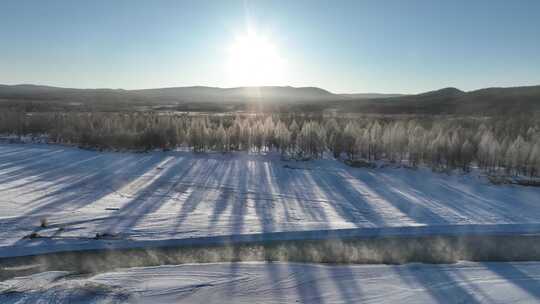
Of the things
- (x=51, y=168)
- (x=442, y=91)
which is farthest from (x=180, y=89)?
(x=51, y=168)

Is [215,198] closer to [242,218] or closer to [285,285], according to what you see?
[242,218]

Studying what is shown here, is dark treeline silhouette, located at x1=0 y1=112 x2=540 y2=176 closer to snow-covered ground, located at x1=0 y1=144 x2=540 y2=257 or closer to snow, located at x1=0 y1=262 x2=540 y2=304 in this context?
snow-covered ground, located at x1=0 y1=144 x2=540 y2=257

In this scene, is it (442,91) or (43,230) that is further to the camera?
(442,91)

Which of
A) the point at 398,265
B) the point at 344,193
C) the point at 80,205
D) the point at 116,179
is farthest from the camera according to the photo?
the point at 116,179

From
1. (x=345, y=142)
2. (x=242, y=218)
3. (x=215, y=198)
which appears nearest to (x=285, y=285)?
(x=242, y=218)

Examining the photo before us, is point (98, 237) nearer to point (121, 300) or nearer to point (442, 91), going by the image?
point (121, 300)

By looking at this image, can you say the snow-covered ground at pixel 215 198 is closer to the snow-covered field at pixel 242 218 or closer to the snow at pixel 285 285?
the snow-covered field at pixel 242 218
